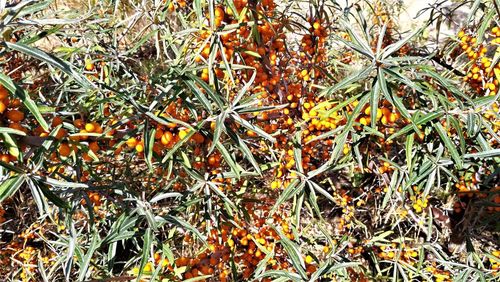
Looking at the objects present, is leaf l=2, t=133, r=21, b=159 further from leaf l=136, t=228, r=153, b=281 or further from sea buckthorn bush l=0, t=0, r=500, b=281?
leaf l=136, t=228, r=153, b=281

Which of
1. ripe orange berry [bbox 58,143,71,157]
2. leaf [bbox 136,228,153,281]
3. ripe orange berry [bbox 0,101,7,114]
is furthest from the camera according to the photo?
leaf [bbox 136,228,153,281]

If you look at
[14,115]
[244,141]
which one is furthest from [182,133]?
[14,115]

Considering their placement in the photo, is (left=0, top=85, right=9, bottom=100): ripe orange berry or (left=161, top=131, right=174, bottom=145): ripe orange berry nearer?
(left=0, top=85, right=9, bottom=100): ripe orange berry

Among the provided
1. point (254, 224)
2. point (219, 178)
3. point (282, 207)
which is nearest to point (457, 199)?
point (282, 207)

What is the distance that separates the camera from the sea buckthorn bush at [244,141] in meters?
1.12

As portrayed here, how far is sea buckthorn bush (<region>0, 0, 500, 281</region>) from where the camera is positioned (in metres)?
1.12

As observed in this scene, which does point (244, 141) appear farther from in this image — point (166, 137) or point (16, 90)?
point (16, 90)

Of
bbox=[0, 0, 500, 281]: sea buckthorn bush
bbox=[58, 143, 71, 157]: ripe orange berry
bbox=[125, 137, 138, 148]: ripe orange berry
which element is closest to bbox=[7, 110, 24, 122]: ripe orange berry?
bbox=[0, 0, 500, 281]: sea buckthorn bush

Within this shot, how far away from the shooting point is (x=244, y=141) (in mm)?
1414

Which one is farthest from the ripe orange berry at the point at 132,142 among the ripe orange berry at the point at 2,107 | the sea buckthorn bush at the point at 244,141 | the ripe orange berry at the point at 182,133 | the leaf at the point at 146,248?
the ripe orange berry at the point at 2,107

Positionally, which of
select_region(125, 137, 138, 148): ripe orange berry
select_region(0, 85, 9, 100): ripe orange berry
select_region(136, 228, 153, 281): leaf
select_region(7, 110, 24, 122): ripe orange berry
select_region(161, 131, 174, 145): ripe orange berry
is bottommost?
select_region(136, 228, 153, 281): leaf

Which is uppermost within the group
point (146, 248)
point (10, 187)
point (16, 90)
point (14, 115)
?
point (16, 90)

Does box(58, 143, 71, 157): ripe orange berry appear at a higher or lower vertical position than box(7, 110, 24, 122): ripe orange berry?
lower

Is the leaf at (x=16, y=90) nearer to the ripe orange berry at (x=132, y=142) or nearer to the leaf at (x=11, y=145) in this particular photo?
the leaf at (x=11, y=145)
